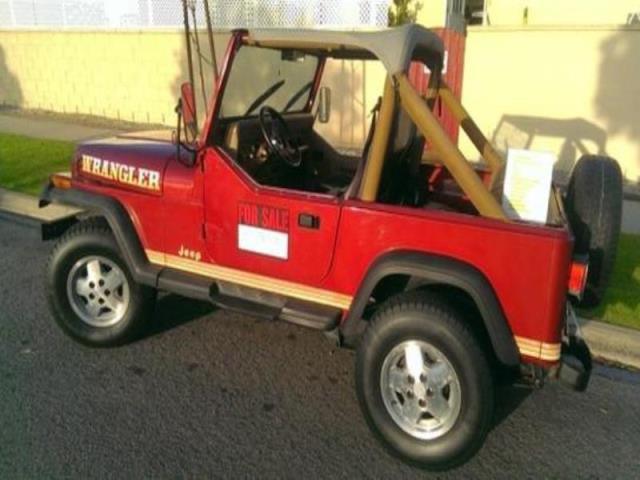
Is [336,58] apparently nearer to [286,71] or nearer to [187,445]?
[286,71]

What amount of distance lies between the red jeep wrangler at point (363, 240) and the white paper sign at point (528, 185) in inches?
6.3

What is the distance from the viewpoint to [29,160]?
845 centimetres

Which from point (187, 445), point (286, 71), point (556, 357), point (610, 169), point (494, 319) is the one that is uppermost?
point (286, 71)

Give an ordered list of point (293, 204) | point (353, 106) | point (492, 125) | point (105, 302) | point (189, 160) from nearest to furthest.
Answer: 1. point (293, 204)
2. point (189, 160)
3. point (105, 302)
4. point (492, 125)
5. point (353, 106)

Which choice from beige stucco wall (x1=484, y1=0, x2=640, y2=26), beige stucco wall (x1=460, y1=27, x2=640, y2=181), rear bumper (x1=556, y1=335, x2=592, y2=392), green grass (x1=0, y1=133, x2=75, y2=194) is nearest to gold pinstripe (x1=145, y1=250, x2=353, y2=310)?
rear bumper (x1=556, y1=335, x2=592, y2=392)

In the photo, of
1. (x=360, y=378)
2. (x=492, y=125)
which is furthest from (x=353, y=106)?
(x=360, y=378)

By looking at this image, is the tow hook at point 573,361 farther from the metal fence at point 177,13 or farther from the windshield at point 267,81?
the metal fence at point 177,13

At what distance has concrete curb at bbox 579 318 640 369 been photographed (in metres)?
3.73

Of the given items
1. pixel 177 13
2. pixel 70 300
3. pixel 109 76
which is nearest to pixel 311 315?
pixel 70 300

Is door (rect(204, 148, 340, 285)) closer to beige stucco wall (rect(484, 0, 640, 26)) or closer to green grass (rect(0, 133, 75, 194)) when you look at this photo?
green grass (rect(0, 133, 75, 194))

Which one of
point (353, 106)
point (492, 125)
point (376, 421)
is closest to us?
point (376, 421)

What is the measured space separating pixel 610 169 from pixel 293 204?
1650 millimetres

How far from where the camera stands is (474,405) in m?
2.67

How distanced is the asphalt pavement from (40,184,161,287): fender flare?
1.79 ft
